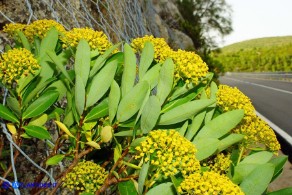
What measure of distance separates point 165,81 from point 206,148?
0.64ft

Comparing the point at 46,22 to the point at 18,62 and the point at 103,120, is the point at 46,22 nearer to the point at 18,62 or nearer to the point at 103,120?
the point at 18,62

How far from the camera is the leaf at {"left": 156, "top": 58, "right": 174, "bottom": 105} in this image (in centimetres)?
94

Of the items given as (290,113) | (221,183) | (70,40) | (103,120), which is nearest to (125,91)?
(103,120)

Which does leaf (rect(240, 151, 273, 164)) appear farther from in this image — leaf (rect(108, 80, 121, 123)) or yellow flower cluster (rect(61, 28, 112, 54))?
yellow flower cluster (rect(61, 28, 112, 54))

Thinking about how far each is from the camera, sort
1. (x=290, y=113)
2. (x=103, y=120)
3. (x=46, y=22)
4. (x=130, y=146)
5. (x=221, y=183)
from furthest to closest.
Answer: (x=290, y=113)
(x=46, y=22)
(x=103, y=120)
(x=130, y=146)
(x=221, y=183)

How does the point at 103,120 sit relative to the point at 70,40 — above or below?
below

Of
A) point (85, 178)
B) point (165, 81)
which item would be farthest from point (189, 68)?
point (85, 178)

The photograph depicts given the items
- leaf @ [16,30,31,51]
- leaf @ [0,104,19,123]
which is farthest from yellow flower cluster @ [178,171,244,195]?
leaf @ [16,30,31,51]

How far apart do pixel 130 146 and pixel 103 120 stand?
6.6 inches

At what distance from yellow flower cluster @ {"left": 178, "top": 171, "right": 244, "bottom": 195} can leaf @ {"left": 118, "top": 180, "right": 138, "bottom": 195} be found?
0.19 m

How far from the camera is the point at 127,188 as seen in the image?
3.02 ft

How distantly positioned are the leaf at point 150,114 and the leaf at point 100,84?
148 millimetres

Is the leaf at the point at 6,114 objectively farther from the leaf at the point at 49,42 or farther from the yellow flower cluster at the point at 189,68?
the yellow flower cluster at the point at 189,68

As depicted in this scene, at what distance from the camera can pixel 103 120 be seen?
3.46 feet
